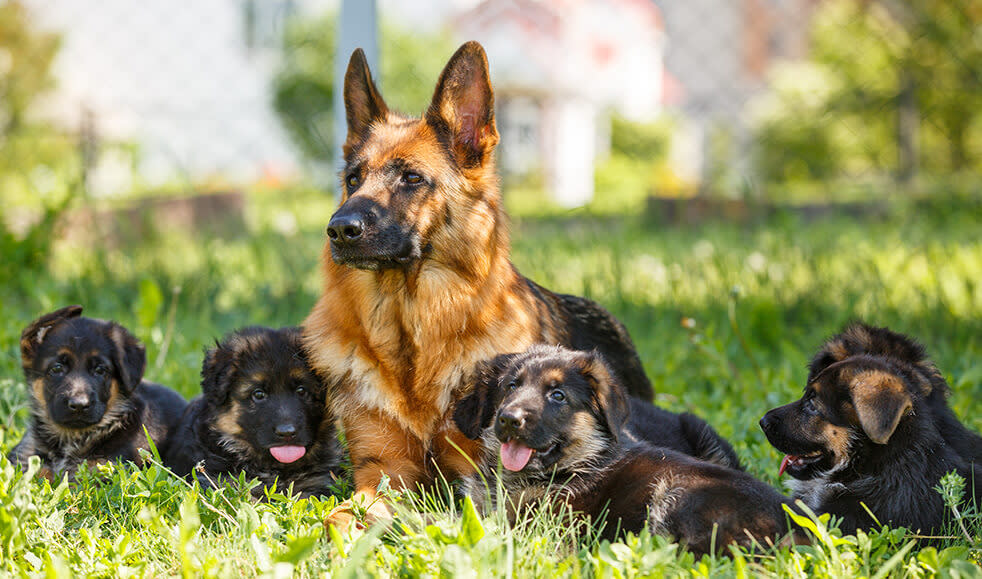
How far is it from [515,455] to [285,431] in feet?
3.32

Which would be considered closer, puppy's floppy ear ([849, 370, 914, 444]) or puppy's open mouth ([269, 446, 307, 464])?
puppy's floppy ear ([849, 370, 914, 444])

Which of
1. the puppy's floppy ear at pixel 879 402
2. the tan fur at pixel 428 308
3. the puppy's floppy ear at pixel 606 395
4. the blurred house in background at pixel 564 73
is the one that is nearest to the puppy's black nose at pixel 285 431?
the tan fur at pixel 428 308

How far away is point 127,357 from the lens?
4191 millimetres

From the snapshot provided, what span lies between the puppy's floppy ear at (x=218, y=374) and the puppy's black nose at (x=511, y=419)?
1.33 m

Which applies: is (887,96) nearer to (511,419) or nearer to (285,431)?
(511,419)

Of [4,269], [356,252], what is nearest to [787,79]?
[4,269]

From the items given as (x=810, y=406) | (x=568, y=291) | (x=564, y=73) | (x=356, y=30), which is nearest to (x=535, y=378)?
(x=810, y=406)

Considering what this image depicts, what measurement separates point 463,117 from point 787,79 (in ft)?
56.8

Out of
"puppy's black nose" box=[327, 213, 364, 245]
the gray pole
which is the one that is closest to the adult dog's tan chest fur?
"puppy's black nose" box=[327, 213, 364, 245]

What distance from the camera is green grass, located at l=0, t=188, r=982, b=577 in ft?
8.98

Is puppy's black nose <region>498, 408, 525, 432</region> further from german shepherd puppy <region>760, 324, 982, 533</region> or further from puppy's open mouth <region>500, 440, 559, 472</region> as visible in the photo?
german shepherd puppy <region>760, 324, 982, 533</region>

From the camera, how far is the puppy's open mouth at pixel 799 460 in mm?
3465

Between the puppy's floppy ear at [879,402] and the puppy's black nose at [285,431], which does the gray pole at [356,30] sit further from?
the puppy's floppy ear at [879,402]

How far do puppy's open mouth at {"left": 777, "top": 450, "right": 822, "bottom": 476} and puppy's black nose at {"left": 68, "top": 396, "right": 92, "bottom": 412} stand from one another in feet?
9.55
